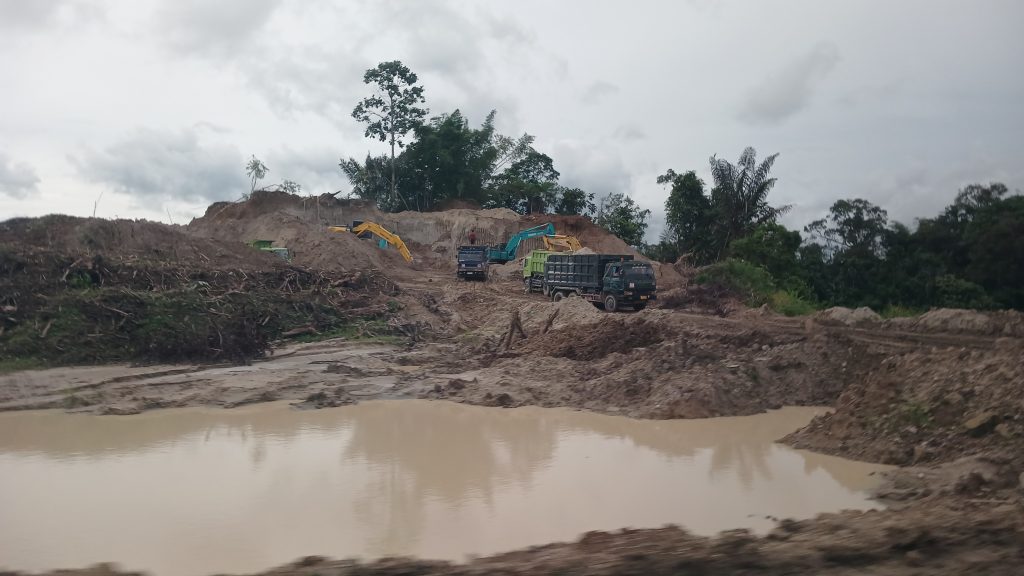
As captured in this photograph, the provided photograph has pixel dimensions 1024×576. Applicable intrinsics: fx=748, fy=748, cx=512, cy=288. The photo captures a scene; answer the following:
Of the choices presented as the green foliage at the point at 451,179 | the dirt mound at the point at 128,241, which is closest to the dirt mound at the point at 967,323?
the dirt mound at the point at 128,241

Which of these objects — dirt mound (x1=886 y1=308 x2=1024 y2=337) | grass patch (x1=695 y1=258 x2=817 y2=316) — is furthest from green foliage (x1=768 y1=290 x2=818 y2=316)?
dirt mound (x1=886 y1=308 x2=1024 y2=337)

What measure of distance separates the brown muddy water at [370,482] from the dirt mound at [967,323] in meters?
6.13

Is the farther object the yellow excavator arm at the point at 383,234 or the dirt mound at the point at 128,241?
the yellow excavator arm at the point at 383,234

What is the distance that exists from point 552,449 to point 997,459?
485 cm

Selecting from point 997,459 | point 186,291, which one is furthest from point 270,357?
point 997,459

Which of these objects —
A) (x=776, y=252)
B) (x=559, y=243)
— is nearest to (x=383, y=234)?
(x=559, y=243)

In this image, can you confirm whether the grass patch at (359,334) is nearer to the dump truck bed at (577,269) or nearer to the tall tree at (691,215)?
the dump truck bed at (577,269)

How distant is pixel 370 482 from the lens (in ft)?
26.4

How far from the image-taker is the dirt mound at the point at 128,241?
76.7 ft

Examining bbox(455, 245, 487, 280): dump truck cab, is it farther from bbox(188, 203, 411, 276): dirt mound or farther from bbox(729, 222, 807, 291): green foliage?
bbox(729, 222, 807, 291): green foliage

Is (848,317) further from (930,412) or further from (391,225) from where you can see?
(391,225)

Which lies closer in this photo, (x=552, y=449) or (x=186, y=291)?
(x=552, y=449)

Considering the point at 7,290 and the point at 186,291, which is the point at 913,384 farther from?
the point at 7,290

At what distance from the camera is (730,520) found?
688 centimetres
